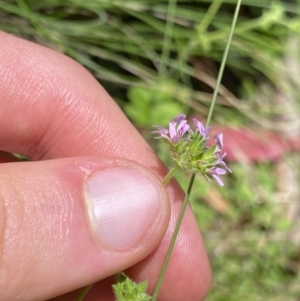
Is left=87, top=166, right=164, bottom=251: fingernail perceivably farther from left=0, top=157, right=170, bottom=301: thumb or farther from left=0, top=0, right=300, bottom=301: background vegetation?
left=0, top=0, right=300, bottom=301: background vegetation

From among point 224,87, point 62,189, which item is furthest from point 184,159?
point 224,87

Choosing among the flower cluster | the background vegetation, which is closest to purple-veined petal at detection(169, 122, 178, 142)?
the flower cluster

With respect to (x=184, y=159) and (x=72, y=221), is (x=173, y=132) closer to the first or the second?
(x=184, y=159)

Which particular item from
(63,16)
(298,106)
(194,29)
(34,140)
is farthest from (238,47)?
(34,140)

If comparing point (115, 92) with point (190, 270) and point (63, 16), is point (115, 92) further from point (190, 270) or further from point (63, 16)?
point (190, 270)

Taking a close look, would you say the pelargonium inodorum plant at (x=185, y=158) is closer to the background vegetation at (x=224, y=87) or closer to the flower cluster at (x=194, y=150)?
the flower cluster at (x=194, y=150)
